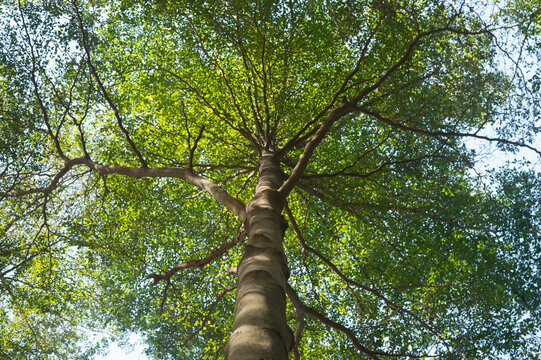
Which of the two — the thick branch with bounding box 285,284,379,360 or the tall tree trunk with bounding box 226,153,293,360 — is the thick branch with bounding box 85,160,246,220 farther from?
the thick branch with bounding box 285,284,379,360

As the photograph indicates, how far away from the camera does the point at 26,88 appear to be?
22.7 ft

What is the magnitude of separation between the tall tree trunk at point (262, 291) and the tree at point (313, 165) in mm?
1153

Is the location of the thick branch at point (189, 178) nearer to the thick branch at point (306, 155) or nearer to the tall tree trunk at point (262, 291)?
the tall tree trunk at point (262, 291)

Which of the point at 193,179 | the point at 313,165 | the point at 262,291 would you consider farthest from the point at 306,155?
the point at 313,165

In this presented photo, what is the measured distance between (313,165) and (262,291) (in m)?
6.39

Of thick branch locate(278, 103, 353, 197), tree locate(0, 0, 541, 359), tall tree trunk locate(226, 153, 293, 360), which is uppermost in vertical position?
tree locate(0, 0, 541, 359)

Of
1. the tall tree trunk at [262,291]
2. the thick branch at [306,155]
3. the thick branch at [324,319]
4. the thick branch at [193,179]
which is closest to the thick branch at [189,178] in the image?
the thick branch at [193,179]

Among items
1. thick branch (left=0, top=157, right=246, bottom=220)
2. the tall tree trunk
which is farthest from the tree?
the tall tree trunk

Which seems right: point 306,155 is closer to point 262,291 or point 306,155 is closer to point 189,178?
point 189,178

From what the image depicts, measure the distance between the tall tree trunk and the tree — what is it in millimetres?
1153

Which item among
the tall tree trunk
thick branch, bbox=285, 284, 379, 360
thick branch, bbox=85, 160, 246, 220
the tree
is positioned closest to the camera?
the tall tree trunk

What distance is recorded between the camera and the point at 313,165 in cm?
853

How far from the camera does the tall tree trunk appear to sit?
1887mm

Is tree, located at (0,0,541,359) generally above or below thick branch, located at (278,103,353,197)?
above
